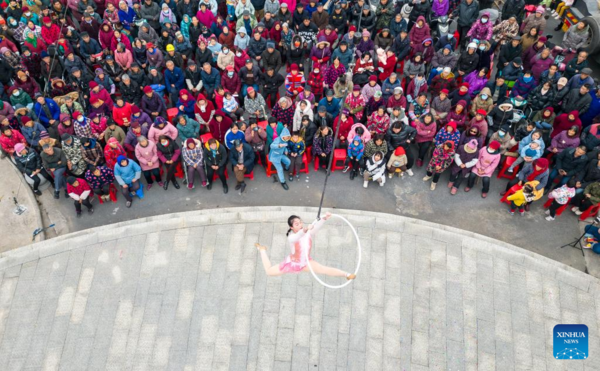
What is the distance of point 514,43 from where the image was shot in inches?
453

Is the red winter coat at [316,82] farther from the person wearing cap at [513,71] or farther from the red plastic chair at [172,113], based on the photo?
the person wearing cap at [513,71]

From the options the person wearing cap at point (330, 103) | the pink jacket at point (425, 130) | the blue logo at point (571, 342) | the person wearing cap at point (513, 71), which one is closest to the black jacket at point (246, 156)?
the person wearing cap at point (330, 103)

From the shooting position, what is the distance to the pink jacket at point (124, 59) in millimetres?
11570

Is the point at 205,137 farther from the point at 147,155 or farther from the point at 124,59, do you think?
the point at 124,59

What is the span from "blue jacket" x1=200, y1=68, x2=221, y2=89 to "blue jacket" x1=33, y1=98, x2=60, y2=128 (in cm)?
345

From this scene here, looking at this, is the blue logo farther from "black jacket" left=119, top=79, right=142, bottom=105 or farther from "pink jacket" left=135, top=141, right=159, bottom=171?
"black jacket" left=119, top=79, right=142, bottom=105

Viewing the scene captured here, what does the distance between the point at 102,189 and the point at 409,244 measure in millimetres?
6713

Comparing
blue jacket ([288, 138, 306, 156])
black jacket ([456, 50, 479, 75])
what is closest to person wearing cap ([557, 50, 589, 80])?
black jacket ([456, 50, 479, 75])

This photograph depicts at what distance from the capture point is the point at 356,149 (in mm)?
10125

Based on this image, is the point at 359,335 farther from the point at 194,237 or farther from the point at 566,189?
the point at 566,189

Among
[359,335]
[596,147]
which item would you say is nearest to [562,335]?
[359,335]

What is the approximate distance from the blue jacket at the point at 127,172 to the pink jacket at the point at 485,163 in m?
7.45

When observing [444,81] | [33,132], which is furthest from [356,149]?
[33,132]

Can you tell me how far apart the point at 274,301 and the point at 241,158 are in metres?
3.31
